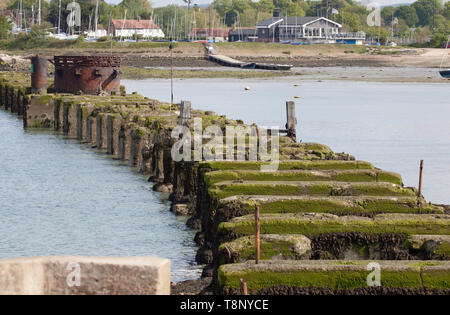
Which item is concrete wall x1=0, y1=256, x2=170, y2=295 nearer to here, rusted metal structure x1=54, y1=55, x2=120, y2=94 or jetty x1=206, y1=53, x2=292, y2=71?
rusted metal structure x1=54, y1=55, x2=120, y2=94

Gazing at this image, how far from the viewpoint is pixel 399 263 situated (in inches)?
558

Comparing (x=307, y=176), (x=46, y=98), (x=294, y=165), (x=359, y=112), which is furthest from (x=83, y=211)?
(x=359, y=112)

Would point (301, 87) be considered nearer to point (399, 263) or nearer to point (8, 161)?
point (8, 161)

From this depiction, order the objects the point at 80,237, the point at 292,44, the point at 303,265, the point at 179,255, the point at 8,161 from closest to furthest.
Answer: the point at 303,265
the point at 179,255
the point at 80,237
the point at 8,161
the point at 292,44

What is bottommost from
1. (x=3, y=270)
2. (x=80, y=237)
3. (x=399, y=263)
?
(x=80, y=237)

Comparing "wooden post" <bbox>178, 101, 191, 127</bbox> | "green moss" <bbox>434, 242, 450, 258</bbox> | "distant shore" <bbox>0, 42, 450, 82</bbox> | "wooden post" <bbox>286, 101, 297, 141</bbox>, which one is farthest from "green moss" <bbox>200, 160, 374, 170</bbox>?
"distant shore" <bbox>0, 42, 450, 82</bbox>

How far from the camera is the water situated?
24344 mm

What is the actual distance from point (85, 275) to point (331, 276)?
5.33 m

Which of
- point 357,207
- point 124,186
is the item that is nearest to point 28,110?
point 124,186

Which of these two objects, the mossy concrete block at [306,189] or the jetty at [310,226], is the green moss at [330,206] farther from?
the mossy concrete block at [306,189]

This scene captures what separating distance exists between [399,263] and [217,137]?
1555cm

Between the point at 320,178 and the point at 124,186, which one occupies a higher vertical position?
the point at 320,178

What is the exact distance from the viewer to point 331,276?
13.6m

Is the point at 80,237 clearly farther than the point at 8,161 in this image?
No
